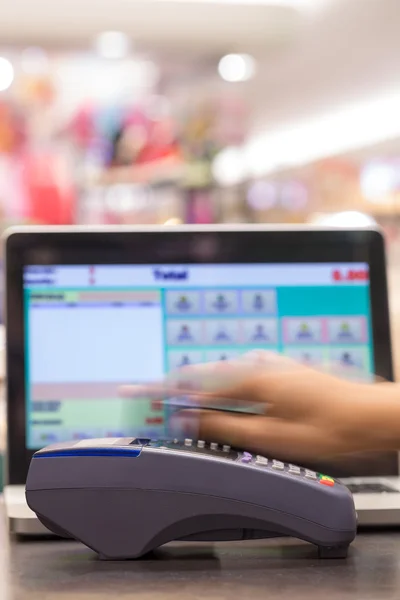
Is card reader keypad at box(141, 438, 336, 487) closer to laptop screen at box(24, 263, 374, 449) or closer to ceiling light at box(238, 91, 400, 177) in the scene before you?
laptop screen at box(24, 263, 374, 449)

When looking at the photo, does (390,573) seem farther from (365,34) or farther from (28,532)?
(365,34)

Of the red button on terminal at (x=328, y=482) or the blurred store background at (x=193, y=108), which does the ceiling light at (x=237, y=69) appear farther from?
the red button on terminal at (x=328, y=482)

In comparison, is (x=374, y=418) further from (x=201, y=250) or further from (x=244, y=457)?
(x=201, y=250)

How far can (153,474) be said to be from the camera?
0.53 metres

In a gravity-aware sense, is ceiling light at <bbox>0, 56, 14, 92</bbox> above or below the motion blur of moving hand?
Result: above

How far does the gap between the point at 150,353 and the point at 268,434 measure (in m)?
0.18

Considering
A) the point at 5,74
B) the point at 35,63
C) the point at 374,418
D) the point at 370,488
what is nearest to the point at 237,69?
the point at 35,63

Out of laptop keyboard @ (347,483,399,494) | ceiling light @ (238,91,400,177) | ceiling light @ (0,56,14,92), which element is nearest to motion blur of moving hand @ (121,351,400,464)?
laptop keyboard @ (347,483,399,494)

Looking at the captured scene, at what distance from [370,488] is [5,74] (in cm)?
497

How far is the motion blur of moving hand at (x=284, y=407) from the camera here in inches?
21.6

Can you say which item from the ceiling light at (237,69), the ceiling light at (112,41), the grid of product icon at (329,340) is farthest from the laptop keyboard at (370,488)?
the ceiling light at (237,69)

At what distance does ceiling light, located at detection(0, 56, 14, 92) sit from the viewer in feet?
16.9

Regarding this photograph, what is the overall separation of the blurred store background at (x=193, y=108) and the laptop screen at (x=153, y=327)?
1.14 meters

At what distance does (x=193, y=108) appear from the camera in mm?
4008
